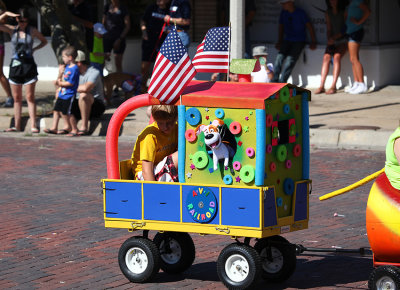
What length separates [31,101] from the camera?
1464 cm

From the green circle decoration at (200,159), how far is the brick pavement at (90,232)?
0.90m

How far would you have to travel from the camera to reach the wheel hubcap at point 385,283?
6.19m

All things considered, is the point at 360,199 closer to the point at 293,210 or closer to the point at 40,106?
the point at 293,210

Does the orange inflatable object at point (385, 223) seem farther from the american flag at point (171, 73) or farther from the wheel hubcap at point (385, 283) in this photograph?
the american flag at point (171, 73)

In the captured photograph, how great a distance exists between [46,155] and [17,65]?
7.55 feet

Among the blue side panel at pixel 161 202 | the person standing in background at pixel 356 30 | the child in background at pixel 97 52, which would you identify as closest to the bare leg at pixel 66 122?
the child in background at pixel 97 52

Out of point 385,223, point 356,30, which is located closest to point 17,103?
point 356,30

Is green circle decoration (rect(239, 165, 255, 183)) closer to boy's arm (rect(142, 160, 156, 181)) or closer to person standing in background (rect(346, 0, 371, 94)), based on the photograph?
boy's arm (rect(142, 160, 156, 181))

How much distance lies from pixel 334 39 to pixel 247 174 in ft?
36.7

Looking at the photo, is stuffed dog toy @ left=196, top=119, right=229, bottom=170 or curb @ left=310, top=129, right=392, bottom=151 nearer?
stuffed dog toy @ left=196, top=119, right=229, bottom=170

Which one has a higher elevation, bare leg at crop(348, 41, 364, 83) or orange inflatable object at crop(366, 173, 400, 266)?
bare leg at crop(348, 41, 364, 83)

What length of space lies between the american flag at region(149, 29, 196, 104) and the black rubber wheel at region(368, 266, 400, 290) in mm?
1855

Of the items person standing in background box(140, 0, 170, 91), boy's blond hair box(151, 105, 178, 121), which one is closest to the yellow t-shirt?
boy's blond hair box(151, 105, 178, 121)

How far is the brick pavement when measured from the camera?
703cm
